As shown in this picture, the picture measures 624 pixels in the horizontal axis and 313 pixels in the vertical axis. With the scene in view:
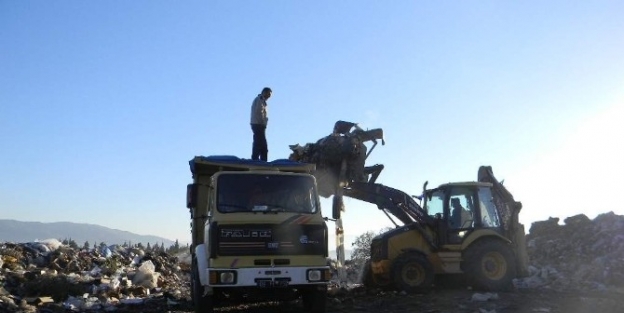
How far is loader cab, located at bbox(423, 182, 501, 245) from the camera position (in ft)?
42.1

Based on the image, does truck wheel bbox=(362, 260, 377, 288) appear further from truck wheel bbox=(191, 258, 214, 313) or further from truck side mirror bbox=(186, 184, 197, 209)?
truck side mirror bbox=(186, 184, 197, 209)

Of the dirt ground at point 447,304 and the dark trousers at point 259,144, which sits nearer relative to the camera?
the dirt ground at point 447,304

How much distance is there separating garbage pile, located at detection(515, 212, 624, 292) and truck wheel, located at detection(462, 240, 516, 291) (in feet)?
7.17

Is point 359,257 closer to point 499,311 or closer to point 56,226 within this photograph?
point 499,311

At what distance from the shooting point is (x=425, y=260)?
12125 millimetres

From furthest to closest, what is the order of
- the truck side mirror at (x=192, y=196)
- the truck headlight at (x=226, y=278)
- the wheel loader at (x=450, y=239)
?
1. the wheel loader at (x=450, y=239)
2. the truck side mirror at (x=192, y=196)
3. the truck headlight at (x=226, y=278)

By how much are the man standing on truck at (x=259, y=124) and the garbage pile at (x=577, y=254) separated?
279 inches

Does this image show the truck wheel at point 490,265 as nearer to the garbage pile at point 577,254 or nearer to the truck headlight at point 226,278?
the garbage pile at point 577,254

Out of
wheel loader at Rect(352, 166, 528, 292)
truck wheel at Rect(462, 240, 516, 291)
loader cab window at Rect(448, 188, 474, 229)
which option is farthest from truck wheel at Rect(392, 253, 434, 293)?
loader cab window at Rect(448, 188, 474, 229)

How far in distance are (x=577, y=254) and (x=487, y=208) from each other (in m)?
8.57

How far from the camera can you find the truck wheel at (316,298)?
8.94 m

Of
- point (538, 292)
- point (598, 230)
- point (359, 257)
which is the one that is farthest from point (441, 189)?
point (598, 230)

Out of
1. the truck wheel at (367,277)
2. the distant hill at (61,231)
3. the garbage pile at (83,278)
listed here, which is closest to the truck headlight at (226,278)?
the garbage pile at (83,278)

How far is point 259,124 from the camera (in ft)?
41.9
